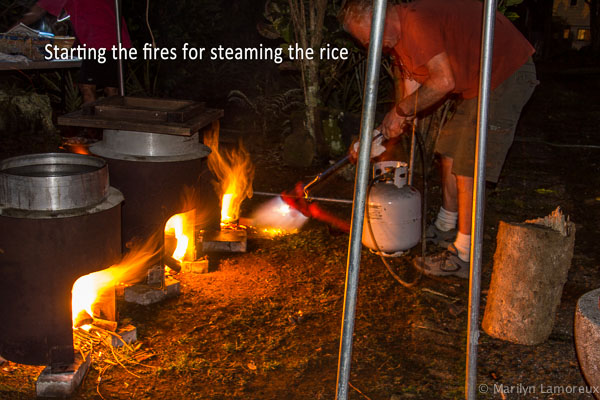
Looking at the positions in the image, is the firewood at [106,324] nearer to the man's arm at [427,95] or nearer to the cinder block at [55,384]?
the cinder block at [55,384]

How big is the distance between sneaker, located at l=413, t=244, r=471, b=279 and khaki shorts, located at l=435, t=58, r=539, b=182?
64 cm

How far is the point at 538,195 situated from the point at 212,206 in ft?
12.1

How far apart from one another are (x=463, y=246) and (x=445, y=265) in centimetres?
21

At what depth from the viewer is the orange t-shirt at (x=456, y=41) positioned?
372 cm

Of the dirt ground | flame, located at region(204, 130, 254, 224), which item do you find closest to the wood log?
the dirt ground

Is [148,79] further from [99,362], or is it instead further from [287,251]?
[99,362]

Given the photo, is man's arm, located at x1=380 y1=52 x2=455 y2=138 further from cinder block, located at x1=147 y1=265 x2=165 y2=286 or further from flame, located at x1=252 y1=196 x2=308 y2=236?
cinder block, located at x1=147 y1=265 x2=165 y2=286

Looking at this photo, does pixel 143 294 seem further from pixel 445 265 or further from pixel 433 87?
pixel 433 87

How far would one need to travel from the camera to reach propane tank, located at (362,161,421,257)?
449 cm

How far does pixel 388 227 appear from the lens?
4.57 m

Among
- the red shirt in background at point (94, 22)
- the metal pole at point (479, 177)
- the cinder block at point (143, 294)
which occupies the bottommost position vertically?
the cinder block at point (143, 294)

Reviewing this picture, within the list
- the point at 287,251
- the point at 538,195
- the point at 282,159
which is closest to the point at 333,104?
the point at 282,159

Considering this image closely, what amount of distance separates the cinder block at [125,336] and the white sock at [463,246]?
2435 millimetres

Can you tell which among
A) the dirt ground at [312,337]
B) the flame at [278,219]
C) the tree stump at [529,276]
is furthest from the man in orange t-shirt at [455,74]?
the flame at [278,219]
